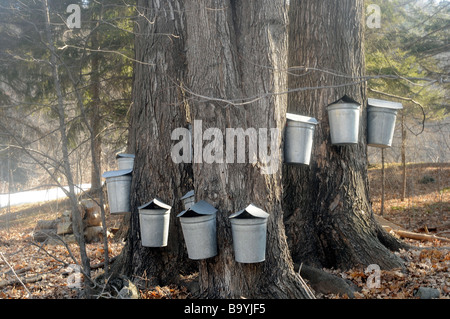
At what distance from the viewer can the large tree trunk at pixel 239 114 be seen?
3.58 meters

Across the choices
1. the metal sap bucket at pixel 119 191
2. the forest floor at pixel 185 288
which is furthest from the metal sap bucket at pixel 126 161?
the forest floor at pixel 185 288

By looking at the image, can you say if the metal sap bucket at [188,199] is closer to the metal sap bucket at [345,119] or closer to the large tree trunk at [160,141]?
the large tree trunk at [160,141]

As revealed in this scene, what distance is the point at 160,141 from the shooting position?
4.43 metres

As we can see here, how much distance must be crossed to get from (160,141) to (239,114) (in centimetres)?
109

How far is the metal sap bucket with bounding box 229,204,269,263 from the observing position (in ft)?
10.9

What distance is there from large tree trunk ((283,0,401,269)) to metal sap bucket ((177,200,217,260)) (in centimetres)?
148

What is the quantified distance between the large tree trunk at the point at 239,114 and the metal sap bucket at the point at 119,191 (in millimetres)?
1073

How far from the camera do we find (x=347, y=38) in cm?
492

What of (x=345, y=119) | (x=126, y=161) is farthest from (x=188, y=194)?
(x=345, y=119)

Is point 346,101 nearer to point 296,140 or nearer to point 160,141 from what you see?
point 296,140

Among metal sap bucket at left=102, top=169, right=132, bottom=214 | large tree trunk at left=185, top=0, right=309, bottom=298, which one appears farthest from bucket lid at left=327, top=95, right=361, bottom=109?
metal sap bucket at left=102, top=169, right=132, bottom=214

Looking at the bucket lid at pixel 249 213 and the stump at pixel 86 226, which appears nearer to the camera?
the bucket lid at pixel 249 213
